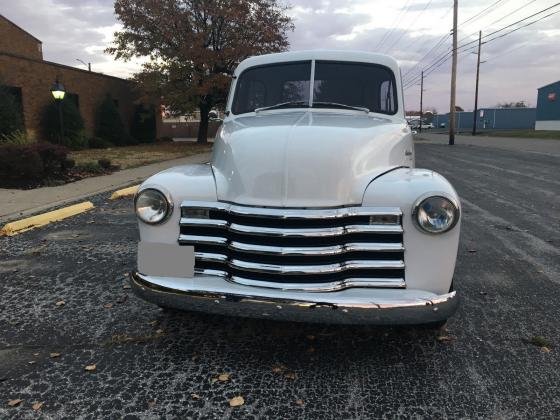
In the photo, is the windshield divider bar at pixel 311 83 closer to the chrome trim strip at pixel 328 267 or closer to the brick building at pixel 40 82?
the chrome trim strip at pixel 328 267

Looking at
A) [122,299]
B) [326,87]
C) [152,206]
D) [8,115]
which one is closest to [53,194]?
[122,299]

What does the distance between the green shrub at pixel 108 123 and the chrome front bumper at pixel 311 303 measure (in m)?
24.8

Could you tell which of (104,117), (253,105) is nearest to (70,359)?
(253,105)

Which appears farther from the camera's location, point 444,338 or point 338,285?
point 444,338

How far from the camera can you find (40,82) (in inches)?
836

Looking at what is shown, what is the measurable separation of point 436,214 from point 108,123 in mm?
25679

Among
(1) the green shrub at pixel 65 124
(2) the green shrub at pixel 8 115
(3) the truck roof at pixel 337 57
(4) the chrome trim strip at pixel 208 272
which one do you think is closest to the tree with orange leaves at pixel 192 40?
(1) the green shrub at pixel 65 124

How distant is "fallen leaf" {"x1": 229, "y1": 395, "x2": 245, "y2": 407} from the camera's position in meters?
2.52

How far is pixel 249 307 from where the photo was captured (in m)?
2.68

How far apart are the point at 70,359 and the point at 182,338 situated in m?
0.71

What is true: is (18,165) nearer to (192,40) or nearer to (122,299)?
(122,299)

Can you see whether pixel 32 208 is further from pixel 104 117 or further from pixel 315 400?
pixel 104 117

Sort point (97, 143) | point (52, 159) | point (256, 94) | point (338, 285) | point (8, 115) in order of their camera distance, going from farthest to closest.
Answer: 1. point (97, 143)
2. point (8, 115)
3. point (52, 159)
4. point (256, 94)
5. point (338, 285)

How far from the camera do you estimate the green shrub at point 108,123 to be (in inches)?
1014
